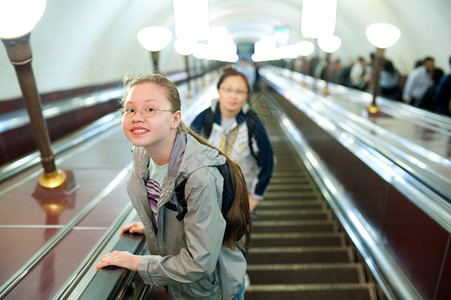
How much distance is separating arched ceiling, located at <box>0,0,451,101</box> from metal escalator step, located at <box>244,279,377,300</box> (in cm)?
427

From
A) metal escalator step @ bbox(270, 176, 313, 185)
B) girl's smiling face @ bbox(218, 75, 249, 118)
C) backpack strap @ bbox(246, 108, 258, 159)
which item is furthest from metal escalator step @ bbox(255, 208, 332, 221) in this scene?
girl's smiling face @ bbox(218, 75, 249, 118)

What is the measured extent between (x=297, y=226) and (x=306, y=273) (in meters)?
1.03

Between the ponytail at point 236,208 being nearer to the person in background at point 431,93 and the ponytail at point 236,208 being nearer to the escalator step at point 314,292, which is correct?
the escalator step at point 314,292

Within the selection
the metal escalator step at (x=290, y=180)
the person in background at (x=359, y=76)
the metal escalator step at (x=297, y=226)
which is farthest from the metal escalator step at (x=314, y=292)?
the person in background at (x=359, y=76)

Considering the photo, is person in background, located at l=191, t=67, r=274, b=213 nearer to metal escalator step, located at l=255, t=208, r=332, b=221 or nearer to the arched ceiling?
metal escalator step, located at l=255, t=208, r=332, b=221

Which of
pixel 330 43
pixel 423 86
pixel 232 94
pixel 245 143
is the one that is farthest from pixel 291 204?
pixel 330 43

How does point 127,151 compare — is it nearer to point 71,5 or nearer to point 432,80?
point 71,5

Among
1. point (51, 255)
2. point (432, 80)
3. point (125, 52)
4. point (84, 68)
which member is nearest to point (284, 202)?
point (51, 255)

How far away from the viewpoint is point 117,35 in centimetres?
976

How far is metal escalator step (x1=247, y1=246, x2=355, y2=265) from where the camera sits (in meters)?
3.66

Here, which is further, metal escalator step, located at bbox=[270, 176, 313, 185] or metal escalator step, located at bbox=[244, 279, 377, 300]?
metal escalator step, located at bbox=[270, 176, 313, 185]

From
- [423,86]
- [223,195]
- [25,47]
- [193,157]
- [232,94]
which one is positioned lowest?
[423,86]

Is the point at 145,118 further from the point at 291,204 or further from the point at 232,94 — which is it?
the point at 291,204

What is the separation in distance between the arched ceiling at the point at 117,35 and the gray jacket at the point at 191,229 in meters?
4.17
